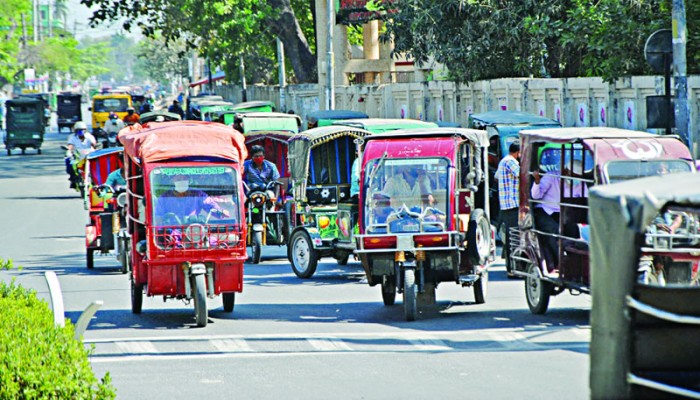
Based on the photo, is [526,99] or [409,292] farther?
[526,99]

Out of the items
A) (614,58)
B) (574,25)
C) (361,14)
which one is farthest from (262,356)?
(361,14)

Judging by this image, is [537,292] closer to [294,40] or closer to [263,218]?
[263,218]

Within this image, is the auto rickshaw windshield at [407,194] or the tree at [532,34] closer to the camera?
the auto rickshaw windshield at [407,194]

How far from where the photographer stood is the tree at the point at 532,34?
1026 inches

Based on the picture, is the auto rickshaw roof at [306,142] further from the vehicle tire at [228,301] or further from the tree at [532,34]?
the tree at [532,34]

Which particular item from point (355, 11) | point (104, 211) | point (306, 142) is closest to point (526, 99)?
point (306, 142)

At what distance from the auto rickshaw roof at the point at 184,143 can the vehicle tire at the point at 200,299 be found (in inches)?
58.1

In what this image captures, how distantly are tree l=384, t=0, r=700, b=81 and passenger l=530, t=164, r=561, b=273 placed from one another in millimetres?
11505

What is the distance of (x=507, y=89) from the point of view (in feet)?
99.7

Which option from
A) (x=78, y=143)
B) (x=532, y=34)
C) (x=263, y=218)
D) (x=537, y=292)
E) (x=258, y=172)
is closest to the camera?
(x=537, y=292)

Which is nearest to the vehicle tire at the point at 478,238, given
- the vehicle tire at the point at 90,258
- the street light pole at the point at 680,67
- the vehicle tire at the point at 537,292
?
the vehicle tire at the point at 537,292

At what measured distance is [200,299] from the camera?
1386cm

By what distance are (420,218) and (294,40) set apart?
1346 inches

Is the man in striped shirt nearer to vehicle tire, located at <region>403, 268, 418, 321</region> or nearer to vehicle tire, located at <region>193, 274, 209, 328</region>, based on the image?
vehicle tire, located at <region>403, 268, 418, 321</region>
